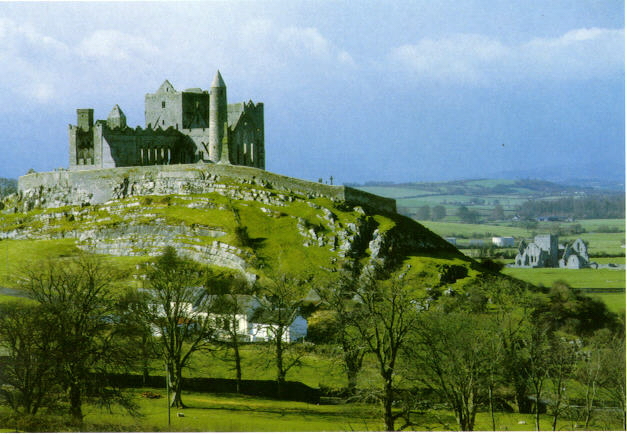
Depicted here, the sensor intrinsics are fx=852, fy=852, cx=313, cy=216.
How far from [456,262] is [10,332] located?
162ft

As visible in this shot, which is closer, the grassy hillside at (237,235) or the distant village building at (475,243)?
the grassy hillside at (237,235)

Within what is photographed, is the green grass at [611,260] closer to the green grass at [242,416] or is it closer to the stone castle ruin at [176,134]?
the stone castle ruin at [176,134]

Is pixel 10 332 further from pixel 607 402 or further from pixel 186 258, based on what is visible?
pixel 607 402

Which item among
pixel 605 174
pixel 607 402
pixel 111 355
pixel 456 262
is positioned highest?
pixel 605 174

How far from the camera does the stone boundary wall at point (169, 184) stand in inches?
3457

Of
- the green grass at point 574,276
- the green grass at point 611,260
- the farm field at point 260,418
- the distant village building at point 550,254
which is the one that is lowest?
the farm field at point 260,418

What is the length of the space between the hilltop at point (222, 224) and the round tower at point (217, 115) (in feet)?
22.8

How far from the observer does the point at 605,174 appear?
142375mm

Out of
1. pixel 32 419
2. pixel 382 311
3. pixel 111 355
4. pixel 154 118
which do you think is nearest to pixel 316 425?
pixel 382 311

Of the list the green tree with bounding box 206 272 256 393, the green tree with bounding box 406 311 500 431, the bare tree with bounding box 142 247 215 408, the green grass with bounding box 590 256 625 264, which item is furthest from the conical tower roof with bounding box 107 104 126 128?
the green grass with bounding box 590 256 625 264

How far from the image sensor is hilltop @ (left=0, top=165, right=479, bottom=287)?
7806cm

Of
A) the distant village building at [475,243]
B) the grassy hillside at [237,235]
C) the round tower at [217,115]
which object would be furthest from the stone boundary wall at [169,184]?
the distant village building at [475,243]

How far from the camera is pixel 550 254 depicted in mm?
122250

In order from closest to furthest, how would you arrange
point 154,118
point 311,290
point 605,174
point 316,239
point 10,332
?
point 10,332, point 311,290, point 316,239, point 154,118, point 605,174
